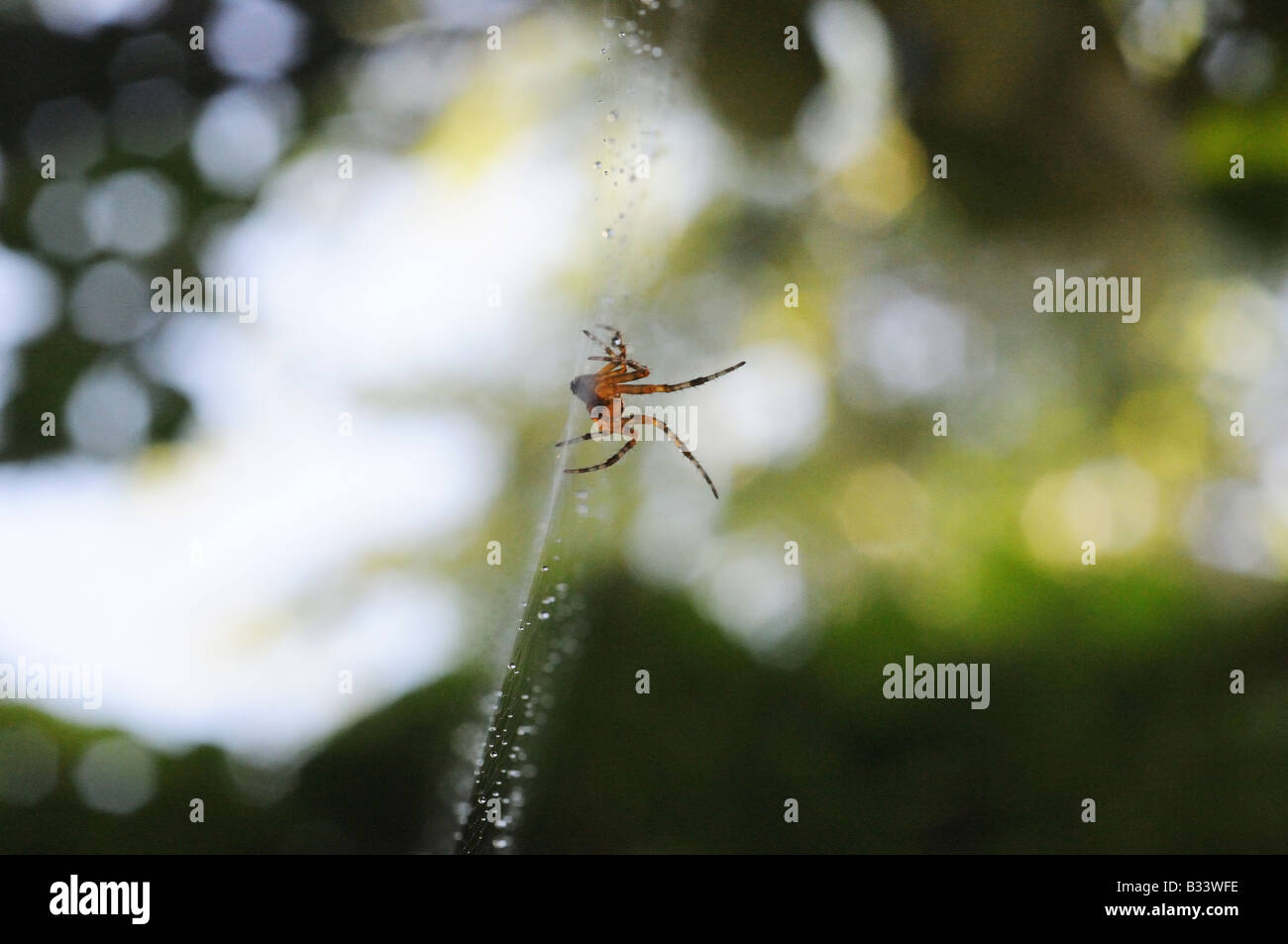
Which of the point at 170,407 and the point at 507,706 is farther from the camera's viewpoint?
the point at 170,407

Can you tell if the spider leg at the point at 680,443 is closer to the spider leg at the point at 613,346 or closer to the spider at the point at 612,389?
the spider at the point at 612,389

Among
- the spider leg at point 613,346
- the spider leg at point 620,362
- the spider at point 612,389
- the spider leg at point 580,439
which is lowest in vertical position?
the spider leg at point 580,439

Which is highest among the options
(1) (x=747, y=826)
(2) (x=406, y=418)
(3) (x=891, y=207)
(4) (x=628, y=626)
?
(3) (x=891, y=207)

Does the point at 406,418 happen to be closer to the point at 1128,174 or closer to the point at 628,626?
the point at 628,626

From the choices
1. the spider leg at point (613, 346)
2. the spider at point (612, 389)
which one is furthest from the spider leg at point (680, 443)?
the spider leg at point (613, 346)

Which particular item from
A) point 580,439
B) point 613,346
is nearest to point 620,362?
point 613,346

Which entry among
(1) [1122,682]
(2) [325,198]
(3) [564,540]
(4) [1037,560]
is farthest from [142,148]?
(1) [1122,682]

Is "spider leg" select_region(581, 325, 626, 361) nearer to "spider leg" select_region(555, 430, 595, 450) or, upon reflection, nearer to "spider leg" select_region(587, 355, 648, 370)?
"spider leg" select_region(587, 355, 648, 370)

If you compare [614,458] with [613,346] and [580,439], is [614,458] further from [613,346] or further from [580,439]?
[613,346]
